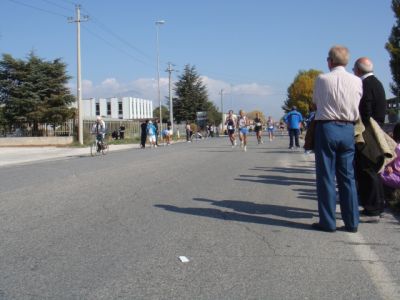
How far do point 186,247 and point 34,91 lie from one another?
127ft

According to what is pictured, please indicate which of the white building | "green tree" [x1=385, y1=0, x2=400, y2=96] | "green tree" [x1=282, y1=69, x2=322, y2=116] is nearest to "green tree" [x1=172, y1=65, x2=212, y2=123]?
"green tree" [x1=282, y1=69, x2=322, y2=116]

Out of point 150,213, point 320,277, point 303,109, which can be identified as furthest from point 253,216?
point 303,109

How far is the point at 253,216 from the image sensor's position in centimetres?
723

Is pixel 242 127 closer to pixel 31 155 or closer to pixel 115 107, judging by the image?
pixel 31 155

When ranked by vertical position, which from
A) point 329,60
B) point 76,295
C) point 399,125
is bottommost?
point 76,295

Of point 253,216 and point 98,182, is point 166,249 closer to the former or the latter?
point 253,216

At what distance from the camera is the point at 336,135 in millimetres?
6055

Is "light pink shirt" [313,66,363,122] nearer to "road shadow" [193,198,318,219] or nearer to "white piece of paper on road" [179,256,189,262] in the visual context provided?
"road shadow" [193,198,318,219]

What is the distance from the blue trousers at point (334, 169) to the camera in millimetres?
6078

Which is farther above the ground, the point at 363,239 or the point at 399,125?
the point at 399,125

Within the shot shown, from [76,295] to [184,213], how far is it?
340cm

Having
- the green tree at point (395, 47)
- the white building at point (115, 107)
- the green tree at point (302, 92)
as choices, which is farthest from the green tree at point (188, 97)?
the green tree at point (395, 47)

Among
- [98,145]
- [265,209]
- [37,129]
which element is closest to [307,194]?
[265,209]

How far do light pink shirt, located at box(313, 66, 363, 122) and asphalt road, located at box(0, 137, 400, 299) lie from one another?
133 cm
